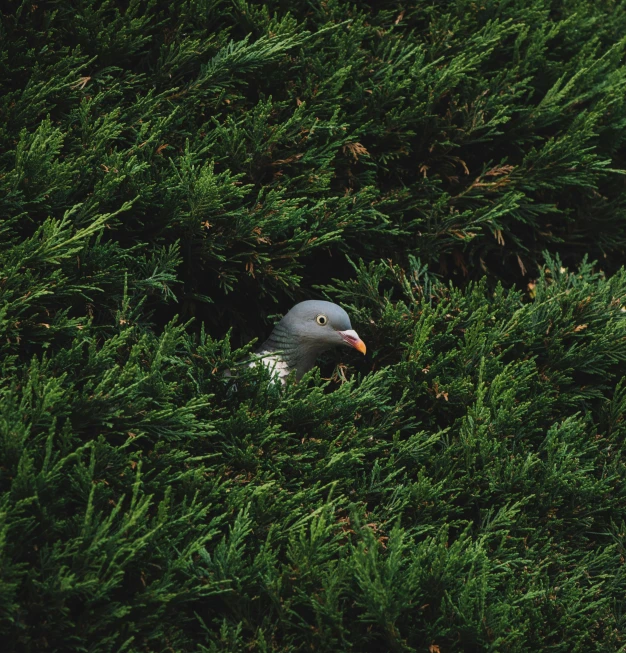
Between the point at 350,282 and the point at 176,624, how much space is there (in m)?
1.70

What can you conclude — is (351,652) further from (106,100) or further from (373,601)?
(106,100)

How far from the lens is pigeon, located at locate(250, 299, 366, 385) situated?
3396 mm

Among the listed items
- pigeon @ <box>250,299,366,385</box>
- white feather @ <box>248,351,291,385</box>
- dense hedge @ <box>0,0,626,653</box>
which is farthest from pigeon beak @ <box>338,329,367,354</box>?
white feather @ <box>248,351,291,385</box>

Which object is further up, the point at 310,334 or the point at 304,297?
the point at 310,334

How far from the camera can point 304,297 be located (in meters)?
3.96

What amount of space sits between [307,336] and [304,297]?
0.56 metres

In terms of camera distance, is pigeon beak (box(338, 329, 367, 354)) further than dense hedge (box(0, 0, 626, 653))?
Yes

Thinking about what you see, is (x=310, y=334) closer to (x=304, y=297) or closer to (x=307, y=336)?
(x=307, y=336)

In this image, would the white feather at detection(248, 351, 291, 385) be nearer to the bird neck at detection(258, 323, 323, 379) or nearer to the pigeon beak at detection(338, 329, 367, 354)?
the bird neck at detection(258, 323, 323, 379)

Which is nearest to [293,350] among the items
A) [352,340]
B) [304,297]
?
[352,340]

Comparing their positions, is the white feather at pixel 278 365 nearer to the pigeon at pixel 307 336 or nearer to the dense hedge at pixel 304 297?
the pigeon at pixel 307 336

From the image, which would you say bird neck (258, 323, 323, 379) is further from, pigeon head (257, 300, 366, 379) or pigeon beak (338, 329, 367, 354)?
pigeon beak (338, 329, 367, 354)

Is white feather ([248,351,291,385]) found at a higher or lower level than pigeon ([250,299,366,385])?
lower

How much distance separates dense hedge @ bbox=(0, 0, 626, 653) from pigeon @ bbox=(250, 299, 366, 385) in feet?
0.58
